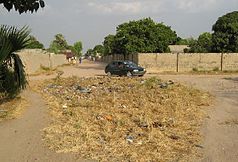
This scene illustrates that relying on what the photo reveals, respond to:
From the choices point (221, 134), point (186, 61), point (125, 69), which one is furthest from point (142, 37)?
point (221, 134)

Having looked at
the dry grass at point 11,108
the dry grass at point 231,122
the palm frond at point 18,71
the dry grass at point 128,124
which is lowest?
the dry grass at point 231,122

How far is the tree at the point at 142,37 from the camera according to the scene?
44.2 meters

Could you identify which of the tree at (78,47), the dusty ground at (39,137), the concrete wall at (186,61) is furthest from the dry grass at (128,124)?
the tree at (78,47)

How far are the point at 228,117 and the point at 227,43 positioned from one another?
117 ft

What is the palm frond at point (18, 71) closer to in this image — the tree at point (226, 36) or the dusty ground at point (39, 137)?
the dusty ground at point (39, 137)

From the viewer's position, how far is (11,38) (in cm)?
1205

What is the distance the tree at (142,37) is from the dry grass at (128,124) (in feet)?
89.0

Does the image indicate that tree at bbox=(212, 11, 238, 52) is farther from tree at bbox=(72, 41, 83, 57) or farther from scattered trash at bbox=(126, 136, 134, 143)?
tree at bbox=(72, 41, 83, 57)

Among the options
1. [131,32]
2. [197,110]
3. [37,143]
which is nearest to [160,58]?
[131,32]

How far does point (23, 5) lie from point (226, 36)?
4284 cm

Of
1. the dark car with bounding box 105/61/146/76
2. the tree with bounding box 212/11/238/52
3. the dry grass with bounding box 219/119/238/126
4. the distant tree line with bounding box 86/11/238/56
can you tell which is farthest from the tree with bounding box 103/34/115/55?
the dry grass with bounding box 219/119/238/126

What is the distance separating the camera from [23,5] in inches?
247

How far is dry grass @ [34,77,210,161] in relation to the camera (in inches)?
288

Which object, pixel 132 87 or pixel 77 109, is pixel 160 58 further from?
pixel 77 109
